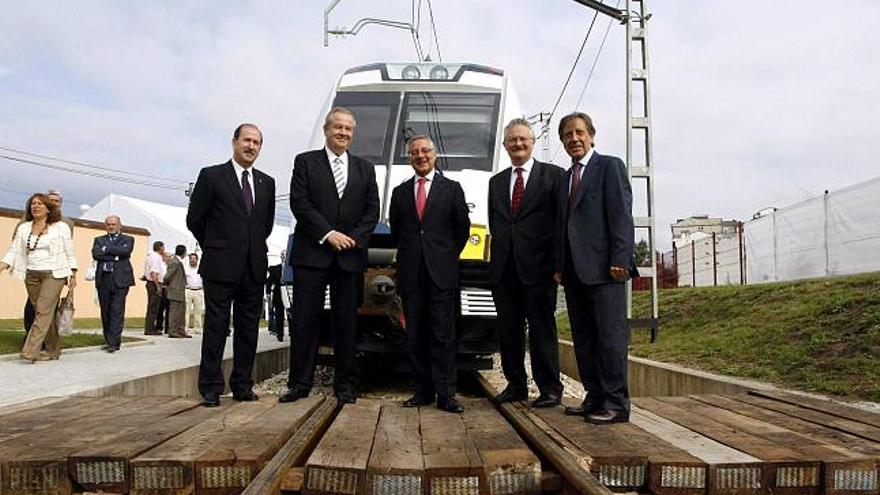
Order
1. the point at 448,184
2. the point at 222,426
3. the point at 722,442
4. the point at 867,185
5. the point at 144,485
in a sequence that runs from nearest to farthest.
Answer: the point at 144,485 → the point at 722,442 → the point at 222,426 → the point at 448,184 → the point at 867,185

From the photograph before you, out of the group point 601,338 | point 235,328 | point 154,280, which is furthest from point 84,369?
point 154,280

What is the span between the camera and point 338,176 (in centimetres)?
523

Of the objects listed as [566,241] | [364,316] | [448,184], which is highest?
[448,184]

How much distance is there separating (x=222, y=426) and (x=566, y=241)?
224cm

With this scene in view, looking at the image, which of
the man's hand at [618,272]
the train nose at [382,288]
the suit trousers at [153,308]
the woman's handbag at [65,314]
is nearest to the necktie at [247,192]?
the train nose at [382,288]

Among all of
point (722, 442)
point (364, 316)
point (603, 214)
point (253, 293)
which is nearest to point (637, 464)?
point (722, 442)

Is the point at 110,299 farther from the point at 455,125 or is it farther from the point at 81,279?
the point at 81,279

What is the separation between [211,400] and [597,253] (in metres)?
2.60

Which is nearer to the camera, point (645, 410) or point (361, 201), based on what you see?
point (645, 410)

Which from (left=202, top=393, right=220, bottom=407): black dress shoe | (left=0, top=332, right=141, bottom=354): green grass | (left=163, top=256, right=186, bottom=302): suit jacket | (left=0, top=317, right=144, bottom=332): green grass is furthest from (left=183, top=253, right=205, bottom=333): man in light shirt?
(left=202, top=393, right=220, bottom=407): black dress shoe

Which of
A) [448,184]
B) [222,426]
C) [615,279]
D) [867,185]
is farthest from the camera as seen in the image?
[867,185]

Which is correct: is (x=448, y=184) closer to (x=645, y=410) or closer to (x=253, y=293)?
(x=253, y=293)

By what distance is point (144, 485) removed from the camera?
3143 millimetres

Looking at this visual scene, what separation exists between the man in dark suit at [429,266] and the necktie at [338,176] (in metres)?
0.40
